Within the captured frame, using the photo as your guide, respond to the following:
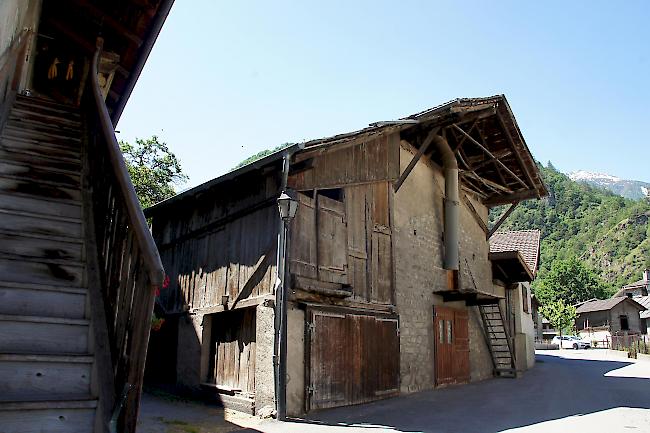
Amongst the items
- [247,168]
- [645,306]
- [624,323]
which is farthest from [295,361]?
[645,306]

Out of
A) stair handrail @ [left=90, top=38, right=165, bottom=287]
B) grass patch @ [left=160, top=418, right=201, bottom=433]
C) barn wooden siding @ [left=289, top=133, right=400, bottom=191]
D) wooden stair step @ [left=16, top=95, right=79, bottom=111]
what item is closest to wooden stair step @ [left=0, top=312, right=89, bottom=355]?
stair handrail @ [left=90, top=38, right=165, bottom=287]

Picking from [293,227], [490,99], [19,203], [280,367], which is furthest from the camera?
[490,99]

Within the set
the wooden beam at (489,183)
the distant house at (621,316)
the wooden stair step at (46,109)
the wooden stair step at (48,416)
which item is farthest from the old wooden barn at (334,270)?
the distant house at (621,316)

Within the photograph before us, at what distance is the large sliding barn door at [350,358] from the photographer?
847 centimetres

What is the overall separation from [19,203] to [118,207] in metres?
1.29

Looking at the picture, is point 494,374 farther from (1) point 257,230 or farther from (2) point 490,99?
(1) point 257,230

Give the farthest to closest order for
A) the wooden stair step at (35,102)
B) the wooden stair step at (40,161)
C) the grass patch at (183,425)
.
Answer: the grass patch at (183,425), the wooden stair step at (35,102), the wooden stair step at (40,161)

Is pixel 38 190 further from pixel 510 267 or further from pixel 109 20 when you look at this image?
pixel 510 267

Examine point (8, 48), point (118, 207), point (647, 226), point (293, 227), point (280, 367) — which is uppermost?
point (647, 226)

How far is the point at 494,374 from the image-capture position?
1562 centimetres

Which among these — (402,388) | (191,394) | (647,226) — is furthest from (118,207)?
(647,226)

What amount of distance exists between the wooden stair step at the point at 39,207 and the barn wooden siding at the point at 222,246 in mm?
4350

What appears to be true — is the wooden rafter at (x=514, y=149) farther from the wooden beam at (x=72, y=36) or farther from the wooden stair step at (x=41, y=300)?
the wooden stair step at (x=41, y=300)

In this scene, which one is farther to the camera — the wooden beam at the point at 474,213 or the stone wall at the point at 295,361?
the wooden beam at the point at 474,213
